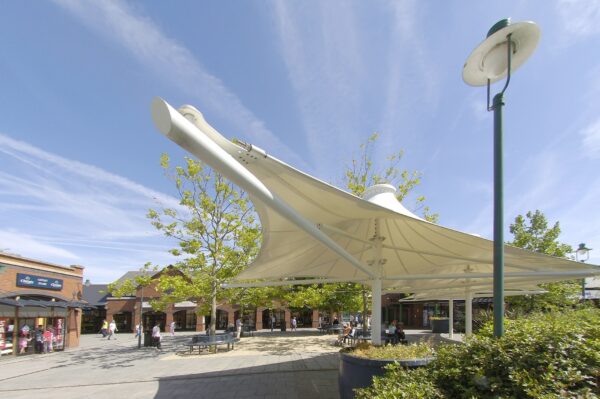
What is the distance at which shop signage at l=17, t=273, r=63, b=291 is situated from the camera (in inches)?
796

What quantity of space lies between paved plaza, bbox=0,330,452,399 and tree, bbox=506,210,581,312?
48.1 ft

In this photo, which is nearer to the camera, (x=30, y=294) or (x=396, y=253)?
(x=396, y=253)

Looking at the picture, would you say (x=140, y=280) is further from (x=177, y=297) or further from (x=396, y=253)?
(x=396, y=253)

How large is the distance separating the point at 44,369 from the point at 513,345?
17969mm

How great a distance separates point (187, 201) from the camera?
18031 millimetres

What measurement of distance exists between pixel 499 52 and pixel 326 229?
4546 millimetres

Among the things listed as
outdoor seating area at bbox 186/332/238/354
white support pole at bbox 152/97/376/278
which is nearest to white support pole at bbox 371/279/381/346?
white support pole at bbox 152/97/376/278

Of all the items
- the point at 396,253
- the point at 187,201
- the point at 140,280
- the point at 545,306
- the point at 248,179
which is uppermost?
the point at 187,201

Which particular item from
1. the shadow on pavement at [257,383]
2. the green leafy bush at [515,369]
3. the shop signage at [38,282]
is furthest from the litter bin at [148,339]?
the green leafy bush at [515,369]

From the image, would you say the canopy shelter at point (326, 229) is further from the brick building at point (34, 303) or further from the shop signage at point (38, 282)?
the shop signage at point (38, 282)

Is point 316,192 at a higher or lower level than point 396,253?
higher

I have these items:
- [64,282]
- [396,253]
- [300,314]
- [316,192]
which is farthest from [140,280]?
[300,314]

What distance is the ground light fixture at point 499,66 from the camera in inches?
168

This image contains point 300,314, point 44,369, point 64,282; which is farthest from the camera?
point 300,314
